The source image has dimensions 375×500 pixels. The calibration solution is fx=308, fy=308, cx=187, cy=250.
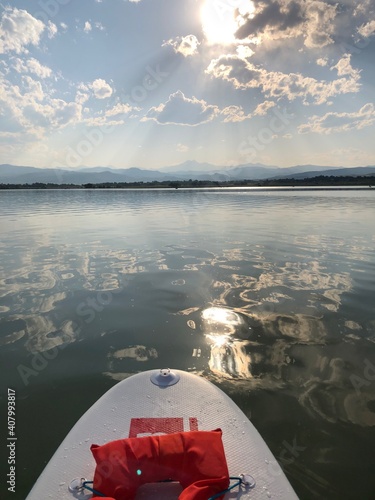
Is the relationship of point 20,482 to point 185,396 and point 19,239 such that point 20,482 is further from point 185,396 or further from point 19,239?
point 19,239

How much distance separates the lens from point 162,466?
315cm

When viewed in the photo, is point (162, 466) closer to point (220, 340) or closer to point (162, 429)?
point (162, 429)

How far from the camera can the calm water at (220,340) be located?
15.0ft

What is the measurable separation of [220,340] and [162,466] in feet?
13.6

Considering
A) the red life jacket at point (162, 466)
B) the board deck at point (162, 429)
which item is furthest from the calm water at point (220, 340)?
the red life jacket at point (162, 466)

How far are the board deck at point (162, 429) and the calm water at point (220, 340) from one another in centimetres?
73

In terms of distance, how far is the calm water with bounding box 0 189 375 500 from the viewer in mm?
4570

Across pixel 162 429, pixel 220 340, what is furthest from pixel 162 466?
pixel 220 340

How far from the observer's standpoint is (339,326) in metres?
7.82

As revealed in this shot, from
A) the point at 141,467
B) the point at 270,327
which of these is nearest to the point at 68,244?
the point at 270,327

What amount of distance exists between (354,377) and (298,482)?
2.69 metres

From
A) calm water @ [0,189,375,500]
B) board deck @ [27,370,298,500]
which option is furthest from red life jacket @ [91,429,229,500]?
calm water @ [0,189,375,500]

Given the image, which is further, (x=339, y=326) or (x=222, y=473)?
(x=339, y=326)

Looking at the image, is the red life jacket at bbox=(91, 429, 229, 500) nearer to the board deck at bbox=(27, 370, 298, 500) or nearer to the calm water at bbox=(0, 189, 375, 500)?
the board deck at bbox=(27, 370, 298, 500)
